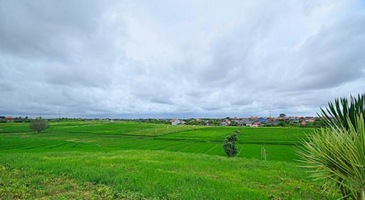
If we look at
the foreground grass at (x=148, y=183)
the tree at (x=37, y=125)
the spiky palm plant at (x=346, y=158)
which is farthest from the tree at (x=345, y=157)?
the tree at (x=37, y=125)

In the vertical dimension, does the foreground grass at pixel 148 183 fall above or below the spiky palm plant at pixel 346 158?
below

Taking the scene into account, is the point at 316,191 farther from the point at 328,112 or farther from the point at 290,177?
the point at 328,112

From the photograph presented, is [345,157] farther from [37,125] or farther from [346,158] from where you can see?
[37,125]

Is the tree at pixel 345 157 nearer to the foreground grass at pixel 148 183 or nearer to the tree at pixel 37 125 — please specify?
the foreground grass at pixel 148 183

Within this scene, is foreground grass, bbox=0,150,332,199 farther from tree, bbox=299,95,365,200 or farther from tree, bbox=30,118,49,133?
tree, bbox=30,118,49,133

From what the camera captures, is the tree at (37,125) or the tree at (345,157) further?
the tree at (37,125)

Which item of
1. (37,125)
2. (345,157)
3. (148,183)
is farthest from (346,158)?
(37,125)

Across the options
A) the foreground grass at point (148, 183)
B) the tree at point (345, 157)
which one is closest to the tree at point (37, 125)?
the foreground grass at point (148, 183)

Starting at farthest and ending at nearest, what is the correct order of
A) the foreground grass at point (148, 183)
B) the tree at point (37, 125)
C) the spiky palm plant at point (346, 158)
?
the tree at point (37, 125), the foreground grass at point (148, 183), the spiky palm plant at point (346, 158)

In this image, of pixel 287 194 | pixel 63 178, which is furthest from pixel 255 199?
pixel 63 178

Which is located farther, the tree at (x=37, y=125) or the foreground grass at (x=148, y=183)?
the tree at (x=37, y=125)

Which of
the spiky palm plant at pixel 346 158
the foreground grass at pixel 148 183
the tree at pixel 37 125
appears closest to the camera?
the spiky palm plant at pixel 346 158

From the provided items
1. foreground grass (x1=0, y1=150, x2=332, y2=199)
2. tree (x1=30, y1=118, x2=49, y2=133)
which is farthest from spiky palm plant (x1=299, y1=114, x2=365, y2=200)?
tree (x1=30, y1=118, x2=49, y2=133)

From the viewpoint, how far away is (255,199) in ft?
23.7
